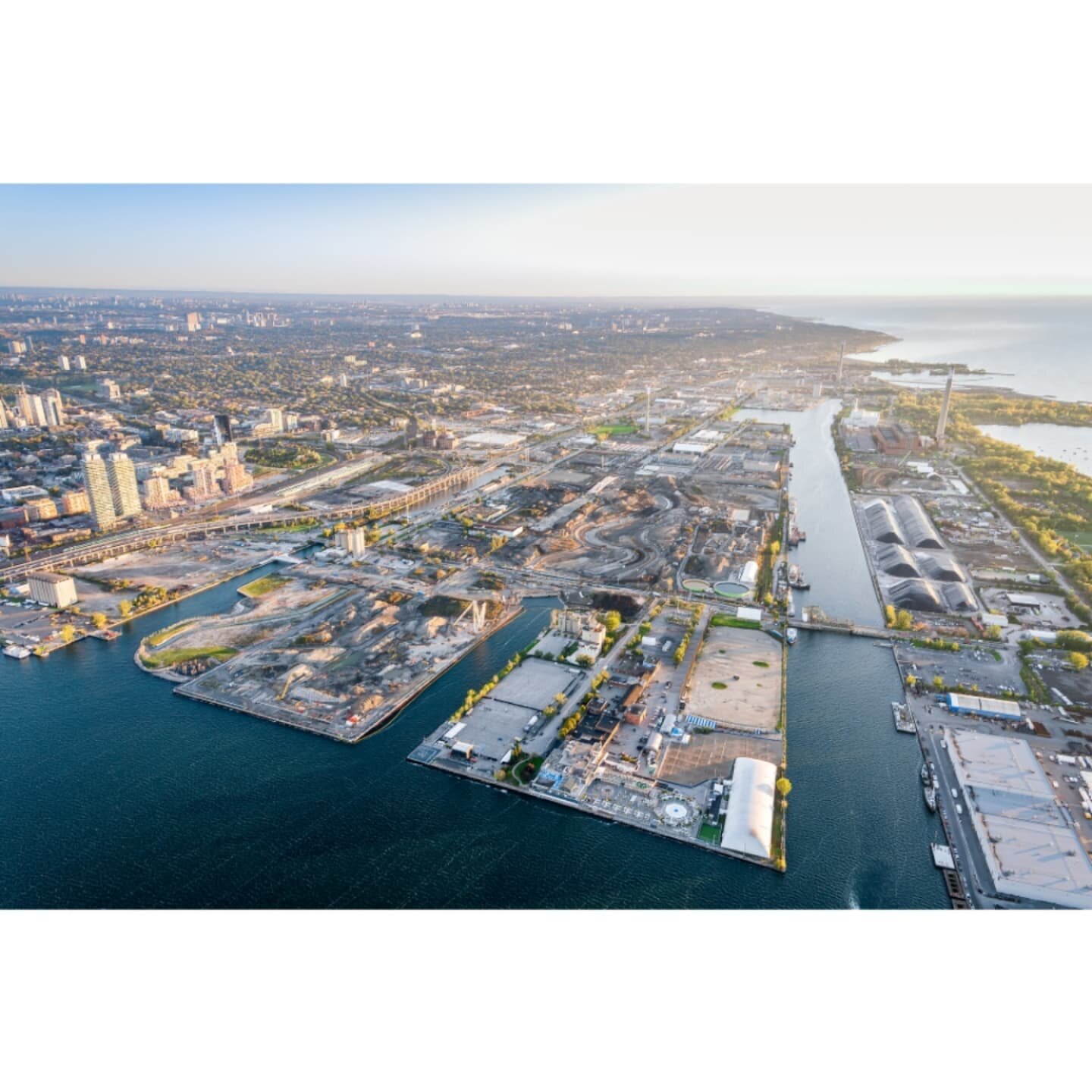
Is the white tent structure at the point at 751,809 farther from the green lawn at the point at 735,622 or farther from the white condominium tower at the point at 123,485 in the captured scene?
the white condominium tower at the point at 123,485

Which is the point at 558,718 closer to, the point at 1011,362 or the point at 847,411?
the point at 847,411

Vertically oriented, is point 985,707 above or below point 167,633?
above

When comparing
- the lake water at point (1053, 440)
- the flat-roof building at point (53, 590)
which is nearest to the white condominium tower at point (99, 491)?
the flat-roof building at point (53, 590)

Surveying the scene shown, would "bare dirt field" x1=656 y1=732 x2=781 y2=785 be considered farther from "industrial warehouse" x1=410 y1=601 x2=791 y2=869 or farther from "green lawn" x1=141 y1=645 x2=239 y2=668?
"green lawn" x1=141 y1=645 x2=239 y2=668

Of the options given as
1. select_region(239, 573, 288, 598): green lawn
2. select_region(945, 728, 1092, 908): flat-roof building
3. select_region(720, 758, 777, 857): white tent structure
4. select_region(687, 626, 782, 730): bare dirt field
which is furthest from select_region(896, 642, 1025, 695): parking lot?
select_region(239, 573, 288, 598): green lawn

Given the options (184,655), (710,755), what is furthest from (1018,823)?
(184,655)

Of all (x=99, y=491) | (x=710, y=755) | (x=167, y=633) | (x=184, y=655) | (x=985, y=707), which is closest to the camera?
(x=710, y=755)

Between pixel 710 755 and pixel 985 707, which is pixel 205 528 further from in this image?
pixel 985 707

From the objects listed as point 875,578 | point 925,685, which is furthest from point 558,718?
point 875,578
